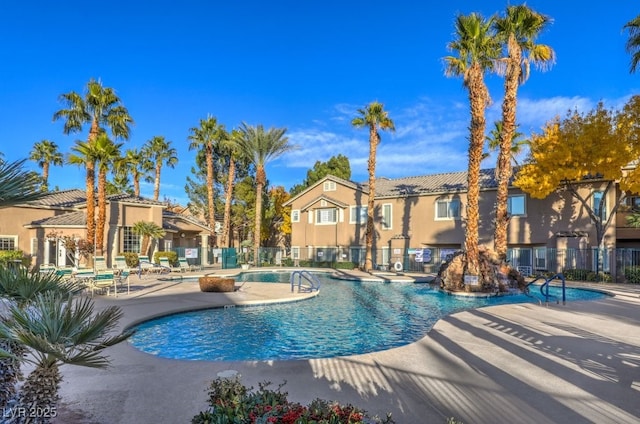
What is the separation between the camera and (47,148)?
1690 inches

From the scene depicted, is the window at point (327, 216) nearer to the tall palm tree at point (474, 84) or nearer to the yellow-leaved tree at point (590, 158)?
the yellow-leaved tree at point (590, 158)

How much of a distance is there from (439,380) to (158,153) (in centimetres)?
4854

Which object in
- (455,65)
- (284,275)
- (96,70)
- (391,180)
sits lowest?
(284,275)

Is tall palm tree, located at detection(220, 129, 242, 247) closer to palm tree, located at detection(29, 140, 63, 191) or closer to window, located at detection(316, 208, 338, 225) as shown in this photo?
window, located at detection(316, 208, 338, 225)

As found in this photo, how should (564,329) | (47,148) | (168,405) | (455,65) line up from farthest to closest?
(47,148) < (455,65) < (564,329) < (168,405)

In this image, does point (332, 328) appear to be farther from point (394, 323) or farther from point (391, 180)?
point (391, 180)

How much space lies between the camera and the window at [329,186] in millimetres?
37094

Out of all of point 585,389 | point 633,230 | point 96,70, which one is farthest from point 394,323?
point 96,70

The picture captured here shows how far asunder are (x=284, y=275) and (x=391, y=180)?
49.1 feet

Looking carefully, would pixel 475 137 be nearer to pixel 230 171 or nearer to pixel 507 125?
pixel 507 125

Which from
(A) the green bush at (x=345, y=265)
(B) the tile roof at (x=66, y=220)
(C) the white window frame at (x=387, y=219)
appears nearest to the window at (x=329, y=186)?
(C) the white window frame at (x=387, y=219)

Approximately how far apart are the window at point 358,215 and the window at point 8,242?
24488 millimetres

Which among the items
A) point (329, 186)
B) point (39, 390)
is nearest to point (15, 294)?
point (39, 390)

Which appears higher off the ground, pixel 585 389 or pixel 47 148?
pixel 47 148
